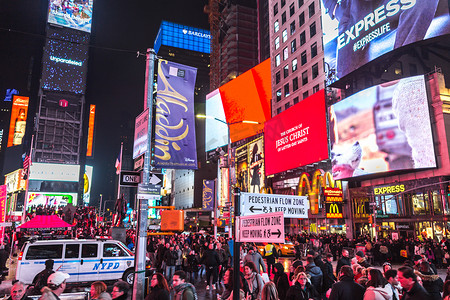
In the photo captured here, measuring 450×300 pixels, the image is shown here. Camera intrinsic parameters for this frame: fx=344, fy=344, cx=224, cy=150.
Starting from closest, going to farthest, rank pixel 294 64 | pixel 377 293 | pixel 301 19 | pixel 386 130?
1. pixel 377 293
2. pixel 386 130
3. pixel 301 19
4. pixel 294 64

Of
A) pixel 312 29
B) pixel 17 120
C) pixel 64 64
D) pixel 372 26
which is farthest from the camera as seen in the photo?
pixel 64 64

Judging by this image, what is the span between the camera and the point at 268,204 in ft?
19.7

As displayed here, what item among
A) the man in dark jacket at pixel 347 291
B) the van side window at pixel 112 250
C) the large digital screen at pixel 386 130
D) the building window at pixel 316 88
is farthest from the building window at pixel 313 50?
the man in dark jacket at pixel 347 291

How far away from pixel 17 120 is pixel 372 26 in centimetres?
11146

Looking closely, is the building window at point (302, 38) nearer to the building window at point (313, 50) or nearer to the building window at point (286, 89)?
the building window at point (313, 50)

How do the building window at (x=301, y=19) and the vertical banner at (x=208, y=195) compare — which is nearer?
the vertical banner at (x=208, y=195)

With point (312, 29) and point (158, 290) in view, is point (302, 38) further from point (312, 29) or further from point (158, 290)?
point (158, 290)

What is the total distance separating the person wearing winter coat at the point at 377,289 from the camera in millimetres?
5820

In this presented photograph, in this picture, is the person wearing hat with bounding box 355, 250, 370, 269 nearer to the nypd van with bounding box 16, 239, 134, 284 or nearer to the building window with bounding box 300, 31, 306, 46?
the nypd van with bounding box 16, 239, 134, 284

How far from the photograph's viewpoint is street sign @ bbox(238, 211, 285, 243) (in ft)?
16.1

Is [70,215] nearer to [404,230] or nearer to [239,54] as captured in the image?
[404,230]

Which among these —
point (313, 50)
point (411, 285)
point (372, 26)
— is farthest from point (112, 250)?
point (313, 50)

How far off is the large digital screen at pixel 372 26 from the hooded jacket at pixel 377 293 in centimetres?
3425

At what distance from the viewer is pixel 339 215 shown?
119 ft
